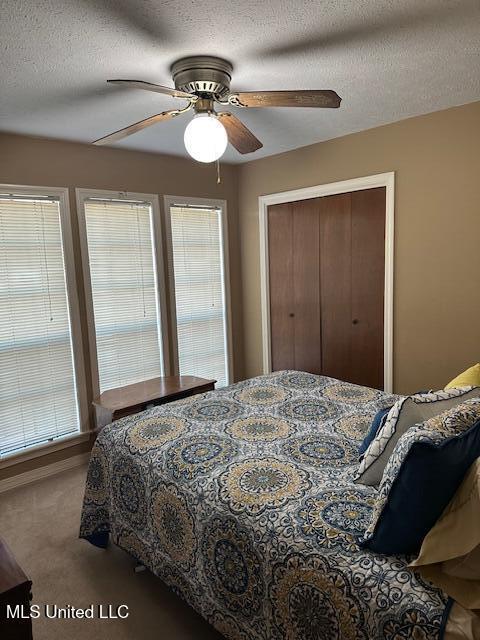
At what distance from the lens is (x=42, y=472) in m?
3.26

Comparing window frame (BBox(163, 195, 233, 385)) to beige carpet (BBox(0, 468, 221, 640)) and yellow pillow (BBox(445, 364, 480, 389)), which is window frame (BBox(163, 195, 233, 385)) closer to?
beige carpet (BBox(0, 468, 221, 640))

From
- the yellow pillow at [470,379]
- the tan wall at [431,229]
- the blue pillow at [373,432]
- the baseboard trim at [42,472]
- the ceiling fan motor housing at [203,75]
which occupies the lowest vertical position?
the baseboard trim at [42,472]

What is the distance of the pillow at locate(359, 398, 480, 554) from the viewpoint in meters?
1.21

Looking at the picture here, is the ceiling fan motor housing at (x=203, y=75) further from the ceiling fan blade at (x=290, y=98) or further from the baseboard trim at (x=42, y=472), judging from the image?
the baseboard trim at (x=42, y=472)

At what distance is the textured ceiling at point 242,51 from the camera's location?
1.58 m

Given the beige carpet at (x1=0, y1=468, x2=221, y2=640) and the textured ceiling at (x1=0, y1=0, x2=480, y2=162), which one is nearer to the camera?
the textured ceiling at (x1=0, y1=0, x2=480, y2=162)

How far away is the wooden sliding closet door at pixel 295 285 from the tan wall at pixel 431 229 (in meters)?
0.53

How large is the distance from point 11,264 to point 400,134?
2904 mm

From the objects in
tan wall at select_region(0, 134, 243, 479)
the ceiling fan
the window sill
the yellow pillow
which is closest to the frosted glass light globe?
the ceiling fan

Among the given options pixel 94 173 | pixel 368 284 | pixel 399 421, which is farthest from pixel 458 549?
pixel 94 173

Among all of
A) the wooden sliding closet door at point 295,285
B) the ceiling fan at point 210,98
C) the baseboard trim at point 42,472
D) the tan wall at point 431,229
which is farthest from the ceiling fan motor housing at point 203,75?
the baseboard trim at point 42,472

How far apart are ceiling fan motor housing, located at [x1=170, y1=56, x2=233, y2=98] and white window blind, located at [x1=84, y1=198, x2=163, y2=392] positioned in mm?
1627

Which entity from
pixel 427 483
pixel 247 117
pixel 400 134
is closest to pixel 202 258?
pixel 247 117

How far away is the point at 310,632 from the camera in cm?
131
